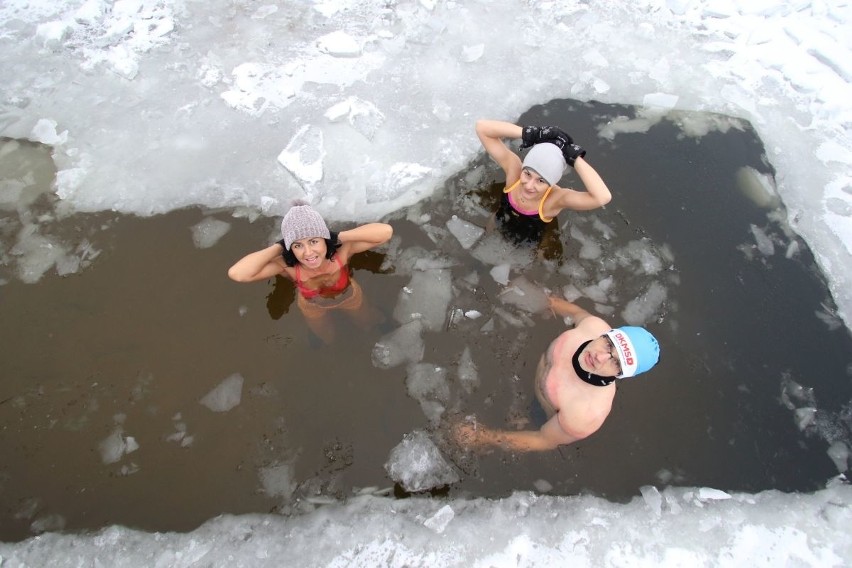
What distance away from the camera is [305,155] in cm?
479

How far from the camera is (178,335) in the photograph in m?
4.19

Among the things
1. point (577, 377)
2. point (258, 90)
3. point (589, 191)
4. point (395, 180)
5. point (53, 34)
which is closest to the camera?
point (577, 377)

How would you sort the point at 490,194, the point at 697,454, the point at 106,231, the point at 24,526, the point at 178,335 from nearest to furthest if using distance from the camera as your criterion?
the point at 24,526
the point at 697,454
the point at 178,335
the point at 106,231
the point at 490,194

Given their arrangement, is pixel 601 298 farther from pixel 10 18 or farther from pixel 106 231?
pixel 10 18

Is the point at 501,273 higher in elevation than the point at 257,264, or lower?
lower

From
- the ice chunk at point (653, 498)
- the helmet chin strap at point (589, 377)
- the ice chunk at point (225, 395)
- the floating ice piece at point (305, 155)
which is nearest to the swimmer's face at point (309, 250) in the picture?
the ice chunk at point (225, 395)

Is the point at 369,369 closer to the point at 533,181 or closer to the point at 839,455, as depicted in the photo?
the point at 533,181

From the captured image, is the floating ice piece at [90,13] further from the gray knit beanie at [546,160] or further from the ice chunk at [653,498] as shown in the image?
the ice chunk at [653,498]

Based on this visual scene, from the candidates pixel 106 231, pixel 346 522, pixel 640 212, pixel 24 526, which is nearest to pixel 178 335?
pixel 106 231

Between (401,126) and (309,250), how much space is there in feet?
6.89

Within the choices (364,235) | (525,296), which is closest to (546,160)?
(525,296)

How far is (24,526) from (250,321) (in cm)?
201

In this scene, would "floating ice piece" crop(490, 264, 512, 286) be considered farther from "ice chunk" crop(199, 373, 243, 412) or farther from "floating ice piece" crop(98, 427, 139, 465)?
"floating ice piece" crop(98, 427, 139, 465)

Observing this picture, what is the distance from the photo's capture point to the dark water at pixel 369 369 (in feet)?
12.3
